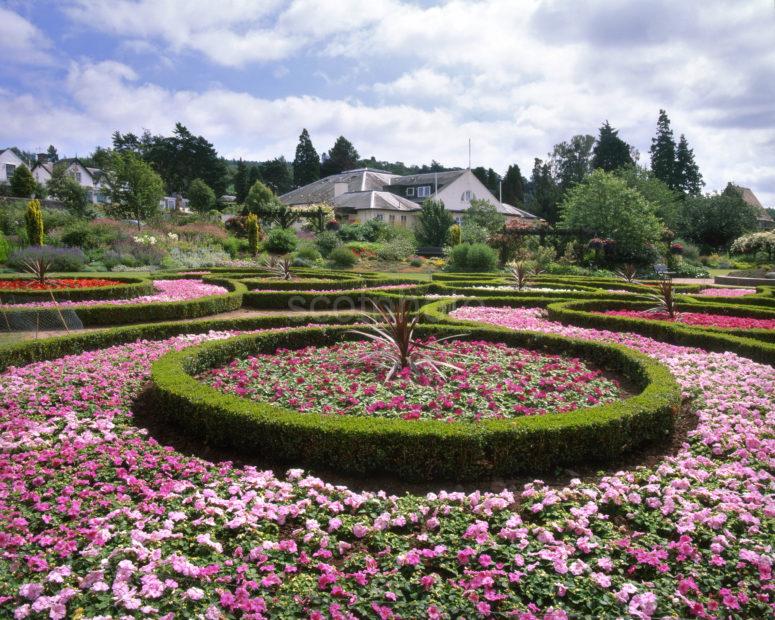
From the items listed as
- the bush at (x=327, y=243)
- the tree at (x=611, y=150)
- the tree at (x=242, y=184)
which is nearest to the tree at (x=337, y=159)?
the tree at (x=242, y=184)

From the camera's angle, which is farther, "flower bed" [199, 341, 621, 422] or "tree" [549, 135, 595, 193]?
"tree" [549, 135, 595, 193]

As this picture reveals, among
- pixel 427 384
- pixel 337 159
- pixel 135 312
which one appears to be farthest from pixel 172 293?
pixel 337 159

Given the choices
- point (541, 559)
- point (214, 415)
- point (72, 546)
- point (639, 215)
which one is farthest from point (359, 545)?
point (639, 215)

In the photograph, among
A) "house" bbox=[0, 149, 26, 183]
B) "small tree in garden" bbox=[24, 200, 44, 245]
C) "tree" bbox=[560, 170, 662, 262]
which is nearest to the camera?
"small tree in garden" bbox=[24, 200, 44, 245]

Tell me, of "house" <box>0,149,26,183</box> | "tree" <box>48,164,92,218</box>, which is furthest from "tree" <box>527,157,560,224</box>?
"house" <box>0,149,26,183</box>

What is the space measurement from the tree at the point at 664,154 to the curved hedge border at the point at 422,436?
6083cm

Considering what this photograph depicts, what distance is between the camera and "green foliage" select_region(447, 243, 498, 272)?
21.6 metres

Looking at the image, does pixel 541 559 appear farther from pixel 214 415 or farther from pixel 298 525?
pixel 214 415

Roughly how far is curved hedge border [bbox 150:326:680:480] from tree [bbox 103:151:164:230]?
3335 centimetres

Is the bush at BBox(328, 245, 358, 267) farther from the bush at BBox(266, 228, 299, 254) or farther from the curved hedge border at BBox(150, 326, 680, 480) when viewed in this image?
the curved hedge border at BBox(150, 326, 680, 480)

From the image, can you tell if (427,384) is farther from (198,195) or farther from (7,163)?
(7,163)

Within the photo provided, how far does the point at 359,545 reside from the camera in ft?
10.4

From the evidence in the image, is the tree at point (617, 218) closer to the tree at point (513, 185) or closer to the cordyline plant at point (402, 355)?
the cordyline plant at point (402, 355)

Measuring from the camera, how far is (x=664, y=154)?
59.0m
